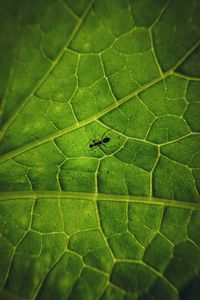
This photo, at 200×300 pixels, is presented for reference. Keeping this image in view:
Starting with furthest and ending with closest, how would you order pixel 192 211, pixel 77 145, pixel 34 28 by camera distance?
1. pixel 77 145
2. pixel 192 211
3. pixel 34 28

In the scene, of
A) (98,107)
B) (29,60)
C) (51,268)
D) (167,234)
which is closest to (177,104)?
(98,107)

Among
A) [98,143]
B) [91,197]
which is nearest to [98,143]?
[98,143]

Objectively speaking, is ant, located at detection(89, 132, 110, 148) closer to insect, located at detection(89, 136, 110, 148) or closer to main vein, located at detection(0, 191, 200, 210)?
insect, located at detection(89, 136, 110, 148)

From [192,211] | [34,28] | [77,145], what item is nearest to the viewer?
[34,28]

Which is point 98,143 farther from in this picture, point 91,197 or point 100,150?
point 91,197

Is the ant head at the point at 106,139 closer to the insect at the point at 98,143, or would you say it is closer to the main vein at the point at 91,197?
the insect at the point at 98,143

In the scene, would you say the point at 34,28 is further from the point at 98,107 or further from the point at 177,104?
the point at 177,104

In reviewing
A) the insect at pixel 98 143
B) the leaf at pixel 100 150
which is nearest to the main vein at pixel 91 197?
the leaf at pixel 100 150

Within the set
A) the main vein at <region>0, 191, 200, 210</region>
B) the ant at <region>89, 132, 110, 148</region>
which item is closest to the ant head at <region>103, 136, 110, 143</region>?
the ant at <region>89, 132, 110, 148</region>

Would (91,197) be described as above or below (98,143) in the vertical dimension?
below
